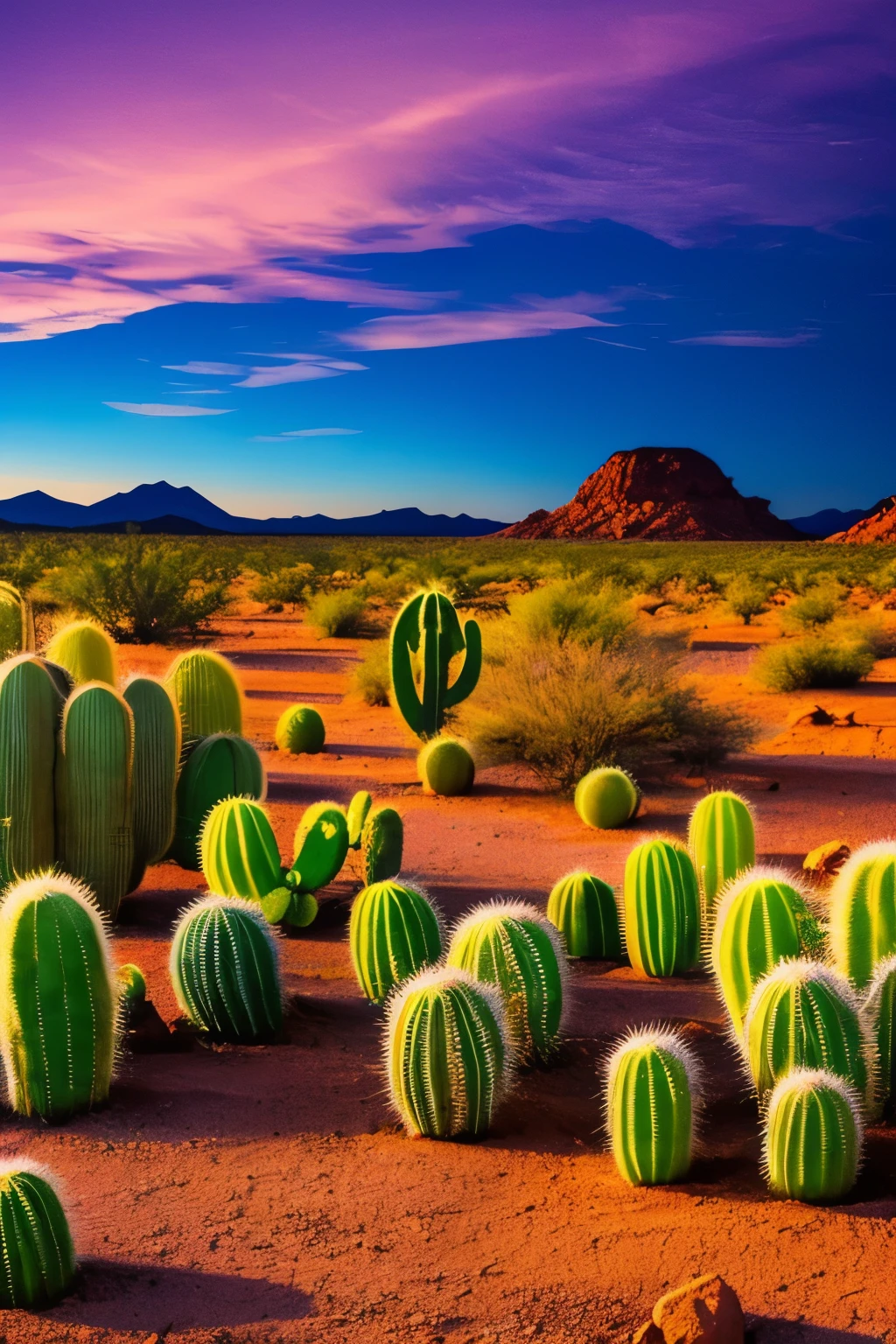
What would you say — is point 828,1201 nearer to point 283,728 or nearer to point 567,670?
point 567,670

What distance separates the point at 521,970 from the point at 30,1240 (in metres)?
2.06

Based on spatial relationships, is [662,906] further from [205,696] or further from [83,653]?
[83,653]

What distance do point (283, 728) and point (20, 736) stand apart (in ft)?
20.4

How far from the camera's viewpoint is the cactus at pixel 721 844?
21.2 feet

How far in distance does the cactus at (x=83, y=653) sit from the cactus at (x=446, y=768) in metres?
3.15

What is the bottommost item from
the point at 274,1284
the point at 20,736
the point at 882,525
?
the point at 274,1284

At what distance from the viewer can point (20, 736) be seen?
6.05 metres

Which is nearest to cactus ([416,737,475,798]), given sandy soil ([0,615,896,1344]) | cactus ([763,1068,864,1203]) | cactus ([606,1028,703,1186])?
sandy soil ([0,615,896,1344])

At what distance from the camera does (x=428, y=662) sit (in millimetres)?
12344

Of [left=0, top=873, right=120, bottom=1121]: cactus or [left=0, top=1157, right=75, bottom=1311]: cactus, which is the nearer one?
[left=0, top=1157, right=75, bottom=1311]: cactus

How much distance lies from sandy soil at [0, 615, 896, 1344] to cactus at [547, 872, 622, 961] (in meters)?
0.16

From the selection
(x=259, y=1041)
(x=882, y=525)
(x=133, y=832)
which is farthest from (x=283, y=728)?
(x=882, y=525)

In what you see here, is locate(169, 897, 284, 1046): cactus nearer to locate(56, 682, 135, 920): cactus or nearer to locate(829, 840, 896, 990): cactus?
locate(56, 682, 135, 920): cactus

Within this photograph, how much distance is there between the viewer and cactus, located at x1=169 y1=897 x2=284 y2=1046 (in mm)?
4789
